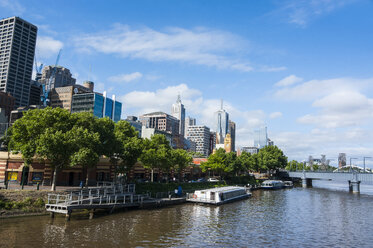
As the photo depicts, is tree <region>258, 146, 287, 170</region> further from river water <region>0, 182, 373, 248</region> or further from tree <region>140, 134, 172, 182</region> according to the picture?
river water <region>0, 182, 373, 248</region>

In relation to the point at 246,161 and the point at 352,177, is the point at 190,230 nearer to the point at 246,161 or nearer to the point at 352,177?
the point at 246,161

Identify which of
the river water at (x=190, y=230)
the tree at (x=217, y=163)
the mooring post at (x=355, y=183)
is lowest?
the river water at (x=190, y=230)

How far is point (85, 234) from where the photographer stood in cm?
3647

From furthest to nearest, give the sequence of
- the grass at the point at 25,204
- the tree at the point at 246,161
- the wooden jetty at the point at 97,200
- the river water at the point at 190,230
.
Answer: the tree at the point at 246,161 < the wooden jetty at the point at 97,200 < the grass at the point at 25,204 < the river water at the point at 190,230

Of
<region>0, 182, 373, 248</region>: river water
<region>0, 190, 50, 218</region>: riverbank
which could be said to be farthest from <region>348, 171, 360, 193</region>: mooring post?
<region>0, 190, 50, 218</region>: riverbank

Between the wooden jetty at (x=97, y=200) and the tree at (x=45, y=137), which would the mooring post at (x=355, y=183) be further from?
the tree at (x=45, y=137)

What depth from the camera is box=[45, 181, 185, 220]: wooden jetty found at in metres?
44.0

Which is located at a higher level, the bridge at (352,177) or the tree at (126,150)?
the tree at (126,150)

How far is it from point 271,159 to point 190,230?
128063mm

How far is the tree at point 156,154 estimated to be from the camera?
6988cm

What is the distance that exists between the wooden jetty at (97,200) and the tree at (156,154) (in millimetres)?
8599

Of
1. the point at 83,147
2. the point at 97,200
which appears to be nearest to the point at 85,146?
the point at 83,147

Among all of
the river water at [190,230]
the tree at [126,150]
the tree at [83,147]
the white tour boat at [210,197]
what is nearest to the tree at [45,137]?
the tree at [83,147]

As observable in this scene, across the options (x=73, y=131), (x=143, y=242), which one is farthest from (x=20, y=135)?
(x=143, y=242)
